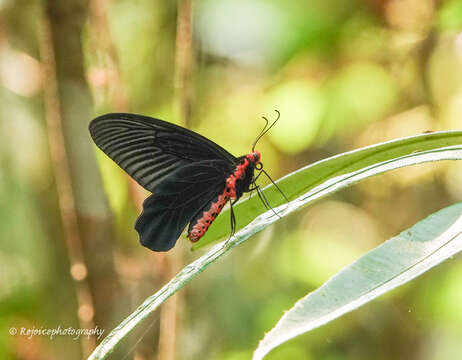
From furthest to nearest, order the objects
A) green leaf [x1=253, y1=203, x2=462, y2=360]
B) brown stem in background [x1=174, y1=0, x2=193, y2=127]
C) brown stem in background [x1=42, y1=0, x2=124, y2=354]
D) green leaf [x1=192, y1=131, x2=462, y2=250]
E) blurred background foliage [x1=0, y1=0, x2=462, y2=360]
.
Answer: blurred background foliage [x1=0, y1=0, x2=462, y2=360], brown stem in background [x1=174, y1=0, x2=193, y2=127], brown stem in background [x1=42, y1=0, x2=124, y2=354], green leaf [x1=192, y1=131, x2=462, y2=250], green leaf [x1=253, y1=203, x2=462, y2=360]

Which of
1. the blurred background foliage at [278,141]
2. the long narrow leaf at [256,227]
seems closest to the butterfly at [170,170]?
the long narrow leaf at [256,227]

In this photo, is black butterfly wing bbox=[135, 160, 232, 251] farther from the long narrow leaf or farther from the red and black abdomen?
the long narrow leaf

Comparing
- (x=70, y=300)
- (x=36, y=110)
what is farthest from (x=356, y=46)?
(x=70, y=300)

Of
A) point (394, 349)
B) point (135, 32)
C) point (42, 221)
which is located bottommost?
point (394, 349)

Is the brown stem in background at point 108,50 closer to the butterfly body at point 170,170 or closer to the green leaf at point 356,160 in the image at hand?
the butterfly body at point 170,170

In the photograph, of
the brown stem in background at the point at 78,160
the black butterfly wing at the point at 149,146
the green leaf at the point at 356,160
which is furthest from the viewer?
the brown stem in background at the point at 78,160

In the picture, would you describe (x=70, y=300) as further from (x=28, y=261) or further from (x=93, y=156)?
(x=93, y=156)

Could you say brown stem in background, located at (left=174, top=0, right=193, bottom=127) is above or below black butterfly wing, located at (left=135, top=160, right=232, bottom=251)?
above

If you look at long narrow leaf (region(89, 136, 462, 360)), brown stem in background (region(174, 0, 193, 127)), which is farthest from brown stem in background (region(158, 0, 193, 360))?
long narrow leaf (region(89, 136, 462, 360))

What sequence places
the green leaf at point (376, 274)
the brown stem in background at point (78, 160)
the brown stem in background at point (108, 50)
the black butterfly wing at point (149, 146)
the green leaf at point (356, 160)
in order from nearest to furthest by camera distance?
the green leaf at point (376, 274)
the green leaf at point (356, 160)
the black butterfly wing at point (149, 146)
the brown stem in background at point (78, 160)
the brown stem in background at point (108, 50)
